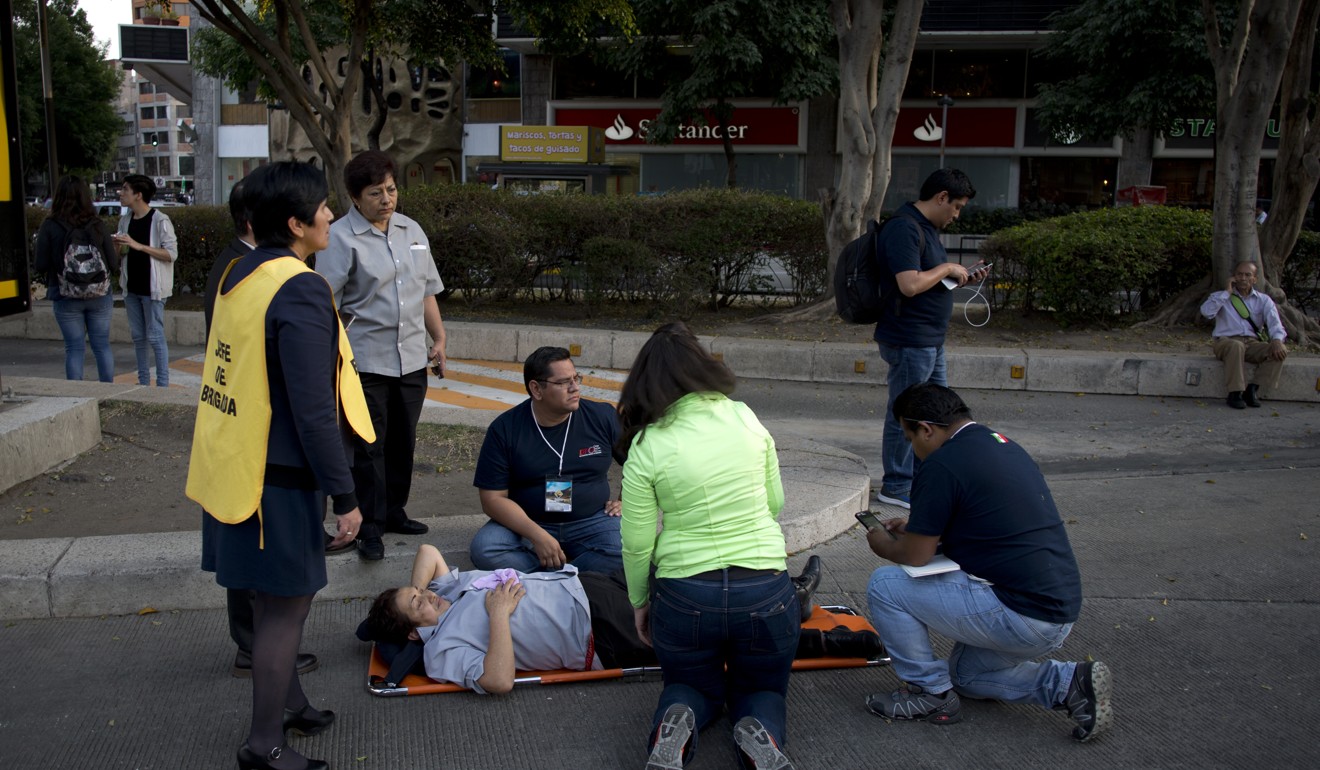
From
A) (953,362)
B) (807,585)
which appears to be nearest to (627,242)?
(953,362)

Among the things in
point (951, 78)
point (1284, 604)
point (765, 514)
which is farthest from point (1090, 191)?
point (765, 514)

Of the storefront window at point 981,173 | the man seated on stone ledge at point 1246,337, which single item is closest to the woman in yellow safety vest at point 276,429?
the man seated on stone ledge at point 1246,337

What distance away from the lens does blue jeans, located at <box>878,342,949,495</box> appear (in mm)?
5855

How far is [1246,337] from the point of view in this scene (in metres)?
9.56

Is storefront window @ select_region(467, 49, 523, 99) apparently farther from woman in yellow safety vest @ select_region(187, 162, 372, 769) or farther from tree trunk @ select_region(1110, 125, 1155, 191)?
woman in yellow safety vest @ select_region(187, 162, 372, 769)

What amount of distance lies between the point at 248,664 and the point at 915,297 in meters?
3.64

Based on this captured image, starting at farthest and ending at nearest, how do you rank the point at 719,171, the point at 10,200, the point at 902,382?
1. the point at 719,171
2. the point at 10,200
3. the point at 902,382

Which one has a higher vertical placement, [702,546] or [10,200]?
[10,200]

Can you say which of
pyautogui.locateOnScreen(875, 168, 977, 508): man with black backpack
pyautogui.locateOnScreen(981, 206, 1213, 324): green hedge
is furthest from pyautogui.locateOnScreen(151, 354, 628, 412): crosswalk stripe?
pyautogui.locateOnScreen(981, 206, 1213, 324): green hedge

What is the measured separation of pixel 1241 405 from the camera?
30.7 feet

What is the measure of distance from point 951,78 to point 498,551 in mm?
29166

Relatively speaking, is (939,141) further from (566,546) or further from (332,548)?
(332,548)

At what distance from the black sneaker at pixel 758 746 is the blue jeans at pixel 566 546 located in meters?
1.41

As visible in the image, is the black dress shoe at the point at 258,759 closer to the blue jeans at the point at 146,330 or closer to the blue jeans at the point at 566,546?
the blue jeans at the point at 566,546
